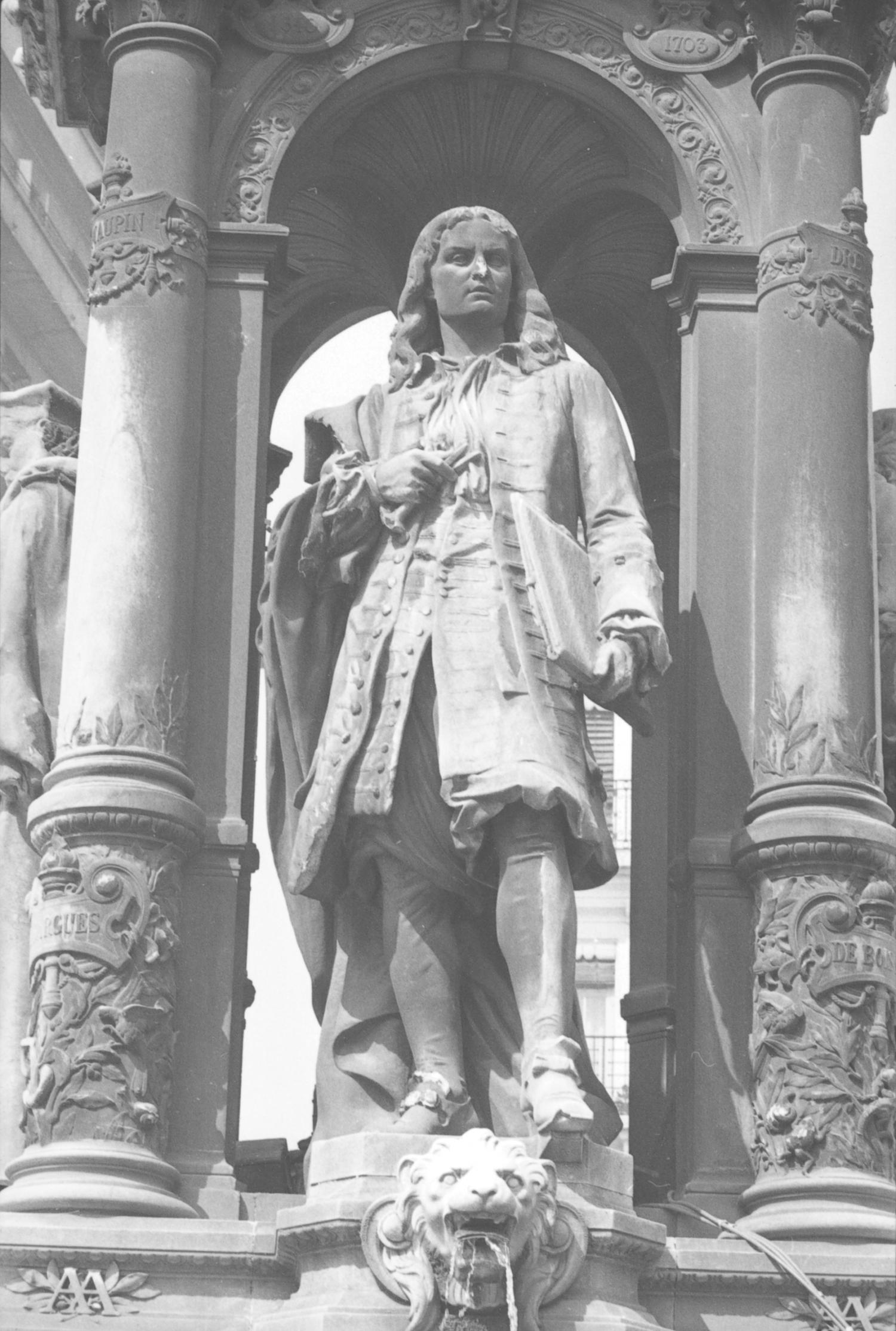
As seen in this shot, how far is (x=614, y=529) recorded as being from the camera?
14789 millimetres

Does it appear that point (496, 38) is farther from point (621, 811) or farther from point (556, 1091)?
point (621, 811)

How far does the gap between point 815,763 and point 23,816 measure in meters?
3.37

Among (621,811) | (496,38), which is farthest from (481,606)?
(621,811)

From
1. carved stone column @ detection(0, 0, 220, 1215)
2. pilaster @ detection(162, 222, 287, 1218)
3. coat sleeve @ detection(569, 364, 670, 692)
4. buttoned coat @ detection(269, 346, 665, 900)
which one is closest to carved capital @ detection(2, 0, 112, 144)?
carved stone column @ detection(0, 0, 220, 1215)

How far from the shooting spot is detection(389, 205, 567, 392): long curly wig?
15258 millimetres

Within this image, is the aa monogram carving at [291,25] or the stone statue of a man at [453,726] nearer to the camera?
the stone statue of a man at [453,726]

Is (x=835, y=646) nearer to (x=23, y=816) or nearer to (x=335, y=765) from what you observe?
(x=335, y=765)

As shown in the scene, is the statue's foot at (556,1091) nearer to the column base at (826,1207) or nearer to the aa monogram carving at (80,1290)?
the column base at (826,1207)

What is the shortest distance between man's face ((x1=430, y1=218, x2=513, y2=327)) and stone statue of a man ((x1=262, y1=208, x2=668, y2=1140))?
1 cm

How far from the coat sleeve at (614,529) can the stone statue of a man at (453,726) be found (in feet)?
0.04

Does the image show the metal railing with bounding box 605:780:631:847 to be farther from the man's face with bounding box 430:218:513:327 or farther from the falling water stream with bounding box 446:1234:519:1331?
the falling water stream with bounding box 446:1234:519:1331

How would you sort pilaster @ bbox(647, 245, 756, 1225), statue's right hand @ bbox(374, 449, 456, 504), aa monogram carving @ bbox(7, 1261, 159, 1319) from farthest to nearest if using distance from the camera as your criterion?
pilaster @ bbox(647, 245, 756, 1225)
statue's right hand @ bbox(374, 449, 456, 504)
aa monogram carving @ bbox(7, 1261, 159, 1319)

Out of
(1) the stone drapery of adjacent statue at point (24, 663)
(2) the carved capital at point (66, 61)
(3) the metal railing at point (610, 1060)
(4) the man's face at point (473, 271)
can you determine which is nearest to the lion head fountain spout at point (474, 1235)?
(1) the stone drapery of adjacent statue at point (24, 663)

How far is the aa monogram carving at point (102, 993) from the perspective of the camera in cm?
1416
